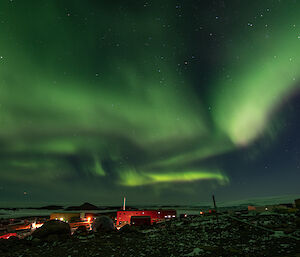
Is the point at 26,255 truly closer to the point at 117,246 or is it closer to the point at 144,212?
the point at 117,246

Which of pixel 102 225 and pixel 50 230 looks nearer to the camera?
pixel 50 230

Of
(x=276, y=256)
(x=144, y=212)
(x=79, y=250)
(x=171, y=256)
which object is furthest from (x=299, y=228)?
(x=144, y=212)

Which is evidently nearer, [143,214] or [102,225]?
[102,225]

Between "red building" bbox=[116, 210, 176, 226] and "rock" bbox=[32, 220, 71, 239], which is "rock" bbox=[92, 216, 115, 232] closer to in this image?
"rock" bbox=[32, 220, 71, 239]

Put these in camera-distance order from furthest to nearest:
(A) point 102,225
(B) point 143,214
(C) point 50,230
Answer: (B) point 143,214 → (A) point 102,225 → (C) point 50,230

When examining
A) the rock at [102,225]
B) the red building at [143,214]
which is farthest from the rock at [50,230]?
the red building at [143,214]

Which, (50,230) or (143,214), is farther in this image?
(143,214)

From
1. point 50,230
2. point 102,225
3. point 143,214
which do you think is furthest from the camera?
point 143,214

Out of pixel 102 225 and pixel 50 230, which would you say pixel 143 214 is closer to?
pixel 102 225

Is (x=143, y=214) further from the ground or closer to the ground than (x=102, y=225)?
further from the ground

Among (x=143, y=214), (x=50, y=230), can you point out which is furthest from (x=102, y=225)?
(x=143, y=214)

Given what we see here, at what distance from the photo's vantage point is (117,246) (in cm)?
1573

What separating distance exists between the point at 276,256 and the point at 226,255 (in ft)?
7.86

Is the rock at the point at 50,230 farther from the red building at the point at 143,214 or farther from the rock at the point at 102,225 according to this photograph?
the red building at the point at 143,214
